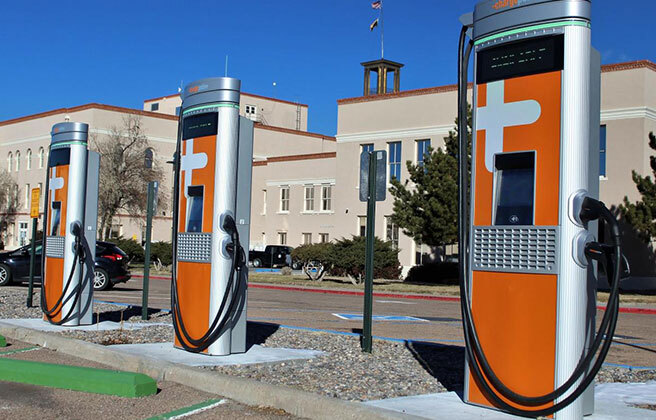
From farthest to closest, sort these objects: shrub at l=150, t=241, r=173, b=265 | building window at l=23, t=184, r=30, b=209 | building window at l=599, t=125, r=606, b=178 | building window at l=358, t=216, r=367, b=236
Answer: building window at l=23, t=184, r=30, b=209 → building window at l=358, t=216, r=367, b=236 → shrub at l=150, t=241, r=173, b=265 → building window at l=599, t=125, r=606, b=178

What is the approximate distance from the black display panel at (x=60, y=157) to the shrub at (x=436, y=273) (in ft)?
86.8

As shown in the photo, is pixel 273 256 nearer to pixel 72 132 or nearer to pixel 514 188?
pixel 72 132

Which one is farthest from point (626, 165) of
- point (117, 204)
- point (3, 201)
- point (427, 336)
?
point (3, 201)

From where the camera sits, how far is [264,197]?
56750 millimetres

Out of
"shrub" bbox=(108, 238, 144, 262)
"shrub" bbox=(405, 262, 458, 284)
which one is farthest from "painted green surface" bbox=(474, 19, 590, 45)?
"shrub" bbox=(108, 238, 144, 262)

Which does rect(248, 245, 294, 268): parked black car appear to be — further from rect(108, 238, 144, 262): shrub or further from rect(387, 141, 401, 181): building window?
rect(108, 238, 144, 262): shrub

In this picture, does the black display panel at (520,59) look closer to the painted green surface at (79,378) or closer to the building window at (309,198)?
the painted green surface at (79,378)

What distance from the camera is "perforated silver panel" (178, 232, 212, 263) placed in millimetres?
9211

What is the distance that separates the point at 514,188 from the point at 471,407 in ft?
5.58

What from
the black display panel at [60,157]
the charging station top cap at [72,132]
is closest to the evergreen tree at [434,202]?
the black display panel at [60,157]

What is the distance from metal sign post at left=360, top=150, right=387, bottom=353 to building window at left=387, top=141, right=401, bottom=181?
33.5m

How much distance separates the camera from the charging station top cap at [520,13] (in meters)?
5.95

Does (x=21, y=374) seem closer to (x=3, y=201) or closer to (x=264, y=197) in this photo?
(x=264, y=197)

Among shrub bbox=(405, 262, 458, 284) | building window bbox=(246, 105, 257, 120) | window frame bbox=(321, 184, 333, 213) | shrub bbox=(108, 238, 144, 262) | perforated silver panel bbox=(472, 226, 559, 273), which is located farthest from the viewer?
building window bbox=(246, 105, 257, 120)
